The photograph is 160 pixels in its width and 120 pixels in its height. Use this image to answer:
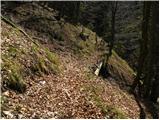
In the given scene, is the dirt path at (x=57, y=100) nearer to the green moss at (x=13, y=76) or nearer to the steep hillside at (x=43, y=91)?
the steep hillside at (x=43, y=91)

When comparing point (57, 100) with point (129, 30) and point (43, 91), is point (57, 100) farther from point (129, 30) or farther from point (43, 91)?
point (129, 30)

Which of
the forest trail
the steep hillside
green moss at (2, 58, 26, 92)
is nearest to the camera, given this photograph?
the forest trail

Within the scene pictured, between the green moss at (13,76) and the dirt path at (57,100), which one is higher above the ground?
the green moss at (13,76)

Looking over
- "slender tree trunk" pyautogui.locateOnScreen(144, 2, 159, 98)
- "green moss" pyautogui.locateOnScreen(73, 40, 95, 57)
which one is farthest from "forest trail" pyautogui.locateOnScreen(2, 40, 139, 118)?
"green moss" pyautogui.locateOnScreen(73, 40, 95, 57)

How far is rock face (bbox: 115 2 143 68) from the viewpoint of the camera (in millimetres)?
46781

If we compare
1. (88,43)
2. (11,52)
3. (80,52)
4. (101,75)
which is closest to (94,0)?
(88,43)

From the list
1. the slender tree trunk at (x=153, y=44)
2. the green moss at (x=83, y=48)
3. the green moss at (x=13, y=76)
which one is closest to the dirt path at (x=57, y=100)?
the green moss at (x=13, y=76)

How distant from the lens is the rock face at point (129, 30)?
46.8 meters

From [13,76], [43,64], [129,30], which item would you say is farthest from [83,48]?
[129,30]

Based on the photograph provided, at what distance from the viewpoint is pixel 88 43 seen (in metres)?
33.8

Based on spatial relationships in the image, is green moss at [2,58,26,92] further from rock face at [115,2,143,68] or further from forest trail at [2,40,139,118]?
rock face at [115,2,143,68]

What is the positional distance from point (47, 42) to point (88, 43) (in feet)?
30.7

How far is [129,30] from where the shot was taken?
59094 mm

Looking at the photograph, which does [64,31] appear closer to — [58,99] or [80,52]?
[80,52]
